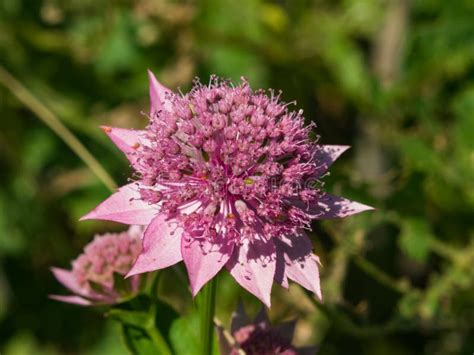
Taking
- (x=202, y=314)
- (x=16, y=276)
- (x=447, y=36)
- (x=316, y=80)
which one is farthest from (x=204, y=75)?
(x=202, y=314)

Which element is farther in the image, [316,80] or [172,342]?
[316,80]

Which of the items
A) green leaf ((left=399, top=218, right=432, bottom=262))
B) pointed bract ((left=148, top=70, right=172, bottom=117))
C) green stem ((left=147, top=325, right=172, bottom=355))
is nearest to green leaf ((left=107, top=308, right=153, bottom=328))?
green stem ((left=147, top=325, right=172, bottom=355))

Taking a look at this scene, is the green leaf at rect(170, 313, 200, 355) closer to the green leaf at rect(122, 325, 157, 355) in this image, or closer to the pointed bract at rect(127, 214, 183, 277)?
the green leaf at rect(122, 325, 157, 355)

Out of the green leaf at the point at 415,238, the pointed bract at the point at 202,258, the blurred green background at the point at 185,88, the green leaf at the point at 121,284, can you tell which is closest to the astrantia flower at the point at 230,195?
the pointed bract at the point at 202,258

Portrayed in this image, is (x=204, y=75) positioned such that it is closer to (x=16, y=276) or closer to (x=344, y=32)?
(x=344, y=32)

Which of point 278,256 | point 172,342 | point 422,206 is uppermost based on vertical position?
point 422,206

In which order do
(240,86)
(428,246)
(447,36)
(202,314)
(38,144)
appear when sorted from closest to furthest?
(202,314), (240,86), (428,246), (447,36), (38,144)

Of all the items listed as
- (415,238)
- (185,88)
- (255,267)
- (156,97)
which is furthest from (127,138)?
(185,88)
